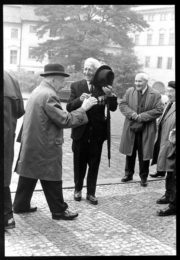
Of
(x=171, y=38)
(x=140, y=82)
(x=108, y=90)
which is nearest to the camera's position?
(x=171, y=38)

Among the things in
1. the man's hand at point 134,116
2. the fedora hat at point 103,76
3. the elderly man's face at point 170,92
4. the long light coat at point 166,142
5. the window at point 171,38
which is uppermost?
the window at point 171,38

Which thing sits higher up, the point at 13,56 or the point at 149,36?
the point at 149,36

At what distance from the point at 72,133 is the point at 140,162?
0.85m

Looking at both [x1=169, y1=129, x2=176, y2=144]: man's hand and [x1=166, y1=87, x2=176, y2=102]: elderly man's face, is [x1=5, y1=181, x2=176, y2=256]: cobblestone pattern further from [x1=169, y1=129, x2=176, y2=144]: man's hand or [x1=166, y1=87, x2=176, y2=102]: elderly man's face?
[x1=166, y1=87, x2=176, y2=102]: elderly man's face

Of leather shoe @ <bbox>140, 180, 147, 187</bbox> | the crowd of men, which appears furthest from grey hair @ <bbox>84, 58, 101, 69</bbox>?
leather shoe @ <bbox>140, 180, 147, 187</bbox>

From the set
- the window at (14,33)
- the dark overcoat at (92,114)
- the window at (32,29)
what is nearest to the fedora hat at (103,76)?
the dark overcoat at (92,114)

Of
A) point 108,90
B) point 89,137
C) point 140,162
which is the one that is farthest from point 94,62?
point 140,162

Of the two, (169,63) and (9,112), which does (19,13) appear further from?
(169,63)

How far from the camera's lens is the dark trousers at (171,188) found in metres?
3.92

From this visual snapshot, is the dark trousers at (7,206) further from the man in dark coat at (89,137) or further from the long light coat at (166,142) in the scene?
the long light coat at (166,142)

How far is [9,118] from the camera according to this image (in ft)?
13.6

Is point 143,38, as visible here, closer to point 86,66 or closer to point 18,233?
point 86,66

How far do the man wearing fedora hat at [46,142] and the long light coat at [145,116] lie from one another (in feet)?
1.61

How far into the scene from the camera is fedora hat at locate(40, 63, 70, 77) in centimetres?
397
